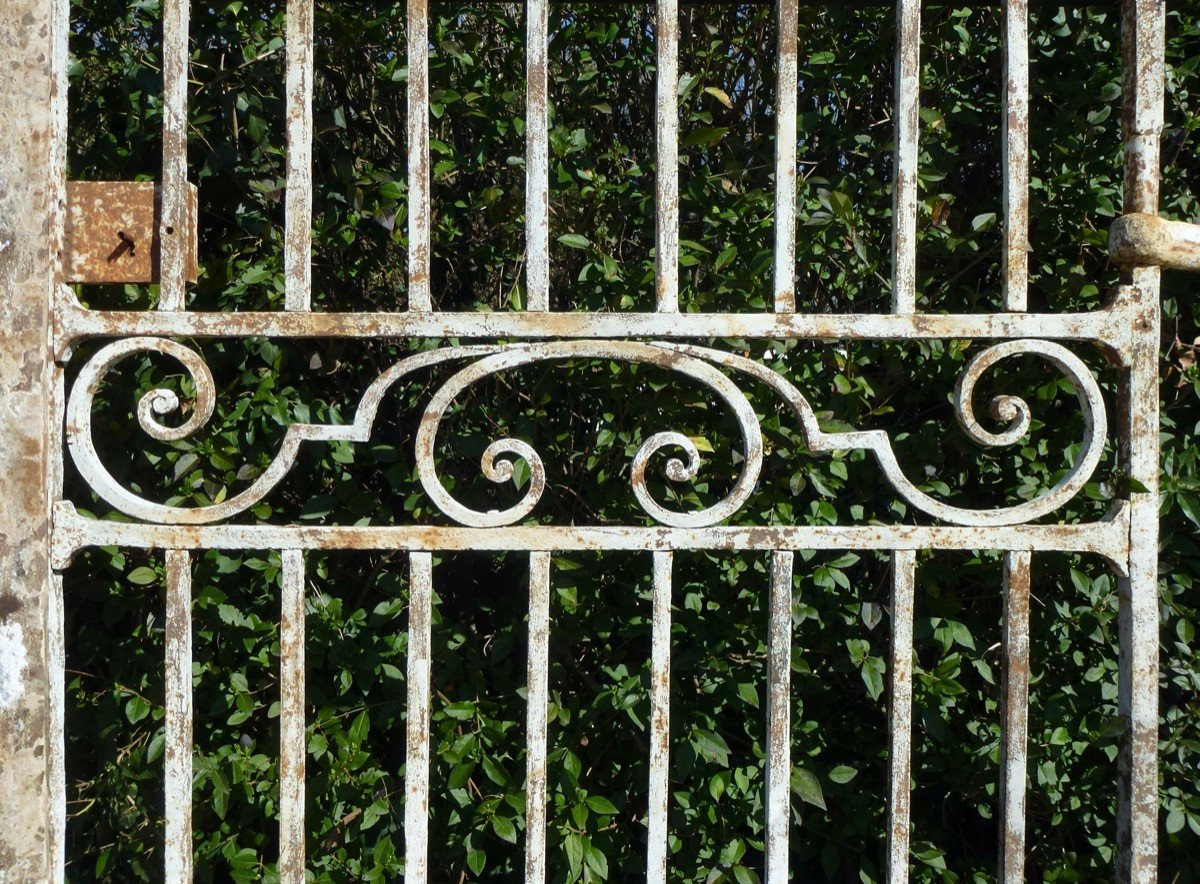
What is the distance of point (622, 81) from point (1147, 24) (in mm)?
1013

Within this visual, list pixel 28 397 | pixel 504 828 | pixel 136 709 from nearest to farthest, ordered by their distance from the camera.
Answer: pixel 28 397
pixel 504 828
pixel 136 709

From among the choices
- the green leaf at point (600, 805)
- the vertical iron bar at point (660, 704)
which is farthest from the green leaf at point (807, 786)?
the vertical iron bar at point (660, 704)

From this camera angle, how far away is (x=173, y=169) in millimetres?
1251

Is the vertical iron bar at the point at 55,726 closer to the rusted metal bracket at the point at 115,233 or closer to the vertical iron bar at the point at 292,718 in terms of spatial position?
the vertical iron bar at the point at 292,718

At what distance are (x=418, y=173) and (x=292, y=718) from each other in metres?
0.75

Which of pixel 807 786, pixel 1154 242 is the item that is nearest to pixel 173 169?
pixel 1154 242

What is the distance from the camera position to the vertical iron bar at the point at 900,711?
1276 mm

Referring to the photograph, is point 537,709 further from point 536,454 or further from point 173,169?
point 173,169

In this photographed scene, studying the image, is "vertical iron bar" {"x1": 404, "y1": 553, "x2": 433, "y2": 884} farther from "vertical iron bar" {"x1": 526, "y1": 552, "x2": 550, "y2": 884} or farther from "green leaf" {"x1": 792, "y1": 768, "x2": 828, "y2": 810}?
"green leaf" {"x1": 792, "y1": 768, "x2": 828, "y2": 810}

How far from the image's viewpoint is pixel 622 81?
2004 mm

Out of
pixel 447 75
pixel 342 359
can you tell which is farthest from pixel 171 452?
pixel 447 75

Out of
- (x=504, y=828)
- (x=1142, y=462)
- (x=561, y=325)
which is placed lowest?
(x=504, y=828)

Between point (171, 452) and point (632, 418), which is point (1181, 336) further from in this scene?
point (171, 452)

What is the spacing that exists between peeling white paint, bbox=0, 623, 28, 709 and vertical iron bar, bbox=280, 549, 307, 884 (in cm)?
34
